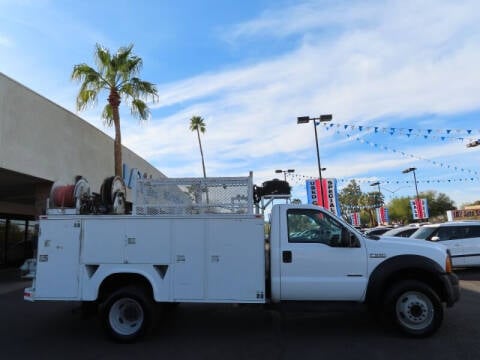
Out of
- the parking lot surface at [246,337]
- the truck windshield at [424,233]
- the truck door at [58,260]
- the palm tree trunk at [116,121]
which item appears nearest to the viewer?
the parking lot surface at [246,337]

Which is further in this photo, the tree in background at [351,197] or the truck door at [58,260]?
the tree in background at [351,197]

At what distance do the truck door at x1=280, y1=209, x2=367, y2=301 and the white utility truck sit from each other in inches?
0.6

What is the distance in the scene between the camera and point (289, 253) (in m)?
6.77

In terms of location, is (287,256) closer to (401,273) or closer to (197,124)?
(401,273)

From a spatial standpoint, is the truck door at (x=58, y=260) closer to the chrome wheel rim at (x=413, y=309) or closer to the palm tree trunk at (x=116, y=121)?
the chrome wheel rim at (x=413, y=309)

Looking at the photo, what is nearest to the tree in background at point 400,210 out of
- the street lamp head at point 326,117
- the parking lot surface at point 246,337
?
the street lamp head at point 326,117

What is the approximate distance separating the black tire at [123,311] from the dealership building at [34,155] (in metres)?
3.77

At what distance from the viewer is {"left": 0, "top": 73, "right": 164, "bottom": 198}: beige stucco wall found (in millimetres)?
13719

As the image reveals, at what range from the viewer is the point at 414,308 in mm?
6652

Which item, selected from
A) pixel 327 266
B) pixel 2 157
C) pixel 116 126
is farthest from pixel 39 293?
pixel 116 126

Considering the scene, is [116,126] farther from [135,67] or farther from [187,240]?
[187,240]

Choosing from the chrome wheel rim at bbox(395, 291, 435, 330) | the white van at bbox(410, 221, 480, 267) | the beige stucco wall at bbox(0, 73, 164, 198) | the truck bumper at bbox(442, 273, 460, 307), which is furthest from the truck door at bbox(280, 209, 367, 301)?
the beige stucco wall at bbox(0, 73, 164, 198)

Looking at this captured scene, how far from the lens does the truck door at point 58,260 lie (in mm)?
6824

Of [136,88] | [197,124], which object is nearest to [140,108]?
[136,88]
